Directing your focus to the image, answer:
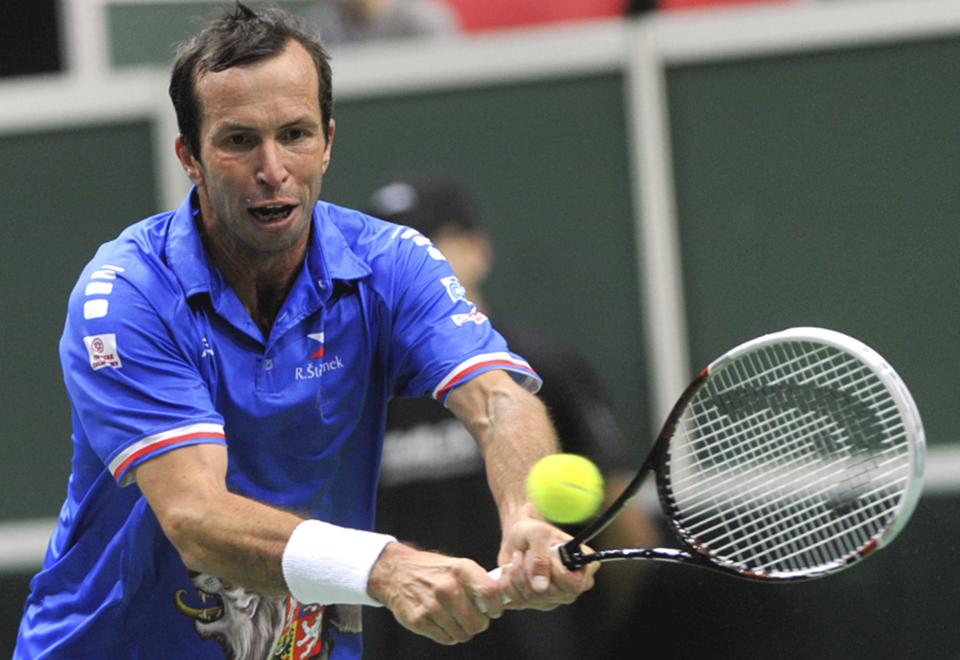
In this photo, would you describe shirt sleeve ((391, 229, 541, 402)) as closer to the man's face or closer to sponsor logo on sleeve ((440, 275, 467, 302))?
sponsor logo on sleeve ((440, 275, 467, 302))

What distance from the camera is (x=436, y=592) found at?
129 inches

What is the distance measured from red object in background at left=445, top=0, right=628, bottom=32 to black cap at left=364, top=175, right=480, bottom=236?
142 cm

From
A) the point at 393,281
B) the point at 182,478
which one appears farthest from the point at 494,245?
the point at 182,478

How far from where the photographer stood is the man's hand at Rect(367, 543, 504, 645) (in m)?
3.29

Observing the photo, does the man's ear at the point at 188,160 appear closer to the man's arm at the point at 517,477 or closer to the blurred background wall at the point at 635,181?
the man's arm at the point at 517,477

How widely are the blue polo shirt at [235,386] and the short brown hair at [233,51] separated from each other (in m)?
0.22

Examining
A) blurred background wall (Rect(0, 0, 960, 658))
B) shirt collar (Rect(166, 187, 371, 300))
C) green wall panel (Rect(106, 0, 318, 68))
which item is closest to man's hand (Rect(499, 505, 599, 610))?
shirt collar (Rect(166, 187, 371, 300))

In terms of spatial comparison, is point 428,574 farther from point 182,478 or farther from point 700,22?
point 700,22

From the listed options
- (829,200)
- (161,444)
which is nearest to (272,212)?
(161,444)

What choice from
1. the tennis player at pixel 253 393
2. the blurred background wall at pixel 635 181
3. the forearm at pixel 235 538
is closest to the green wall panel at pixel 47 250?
the blurred background wall at pixel 635 181

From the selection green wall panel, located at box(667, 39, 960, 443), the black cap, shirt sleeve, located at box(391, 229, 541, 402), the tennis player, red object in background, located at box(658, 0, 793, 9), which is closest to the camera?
the tennis player

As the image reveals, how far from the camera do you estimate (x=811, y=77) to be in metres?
6.34

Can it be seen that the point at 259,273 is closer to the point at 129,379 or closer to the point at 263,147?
the point at 263,147

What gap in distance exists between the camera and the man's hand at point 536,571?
338 cm
